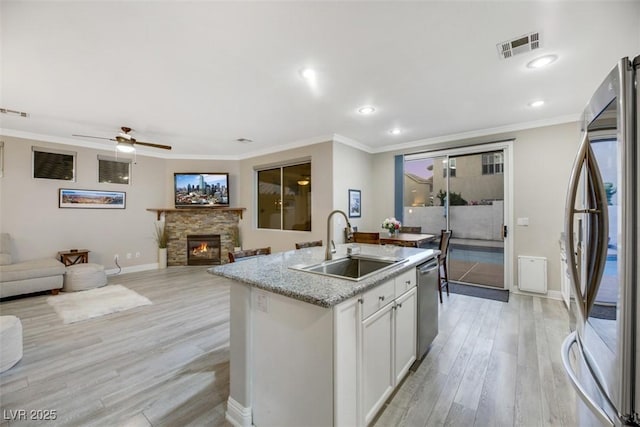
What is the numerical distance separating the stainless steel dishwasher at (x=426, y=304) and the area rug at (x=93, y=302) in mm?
3735

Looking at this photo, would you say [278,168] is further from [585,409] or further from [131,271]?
[585,409]

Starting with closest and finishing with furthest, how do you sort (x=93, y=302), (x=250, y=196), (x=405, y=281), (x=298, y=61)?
1. (x=405, y=281)
2. (x=298, y=61)
3. (x=93, y=302)
4. (x=250, y=196)

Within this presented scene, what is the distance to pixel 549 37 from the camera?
6.85ft

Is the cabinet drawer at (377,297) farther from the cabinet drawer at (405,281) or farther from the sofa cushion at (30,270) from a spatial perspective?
the sofa cushion at (30,270)

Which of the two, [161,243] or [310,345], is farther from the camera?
[161,243]

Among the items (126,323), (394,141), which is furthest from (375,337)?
(394,141)

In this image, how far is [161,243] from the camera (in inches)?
246

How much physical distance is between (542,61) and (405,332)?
8.89 ft

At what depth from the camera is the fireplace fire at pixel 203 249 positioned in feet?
21.7

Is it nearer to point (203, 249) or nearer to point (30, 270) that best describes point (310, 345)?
point (30, 270)

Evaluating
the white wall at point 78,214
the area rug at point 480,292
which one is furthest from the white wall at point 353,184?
the white wall at point 78,214

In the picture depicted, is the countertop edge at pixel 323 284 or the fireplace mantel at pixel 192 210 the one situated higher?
the fireplace mantel at pixel 192 210

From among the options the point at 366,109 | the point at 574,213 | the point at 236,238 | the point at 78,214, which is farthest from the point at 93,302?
the point at 574,213
